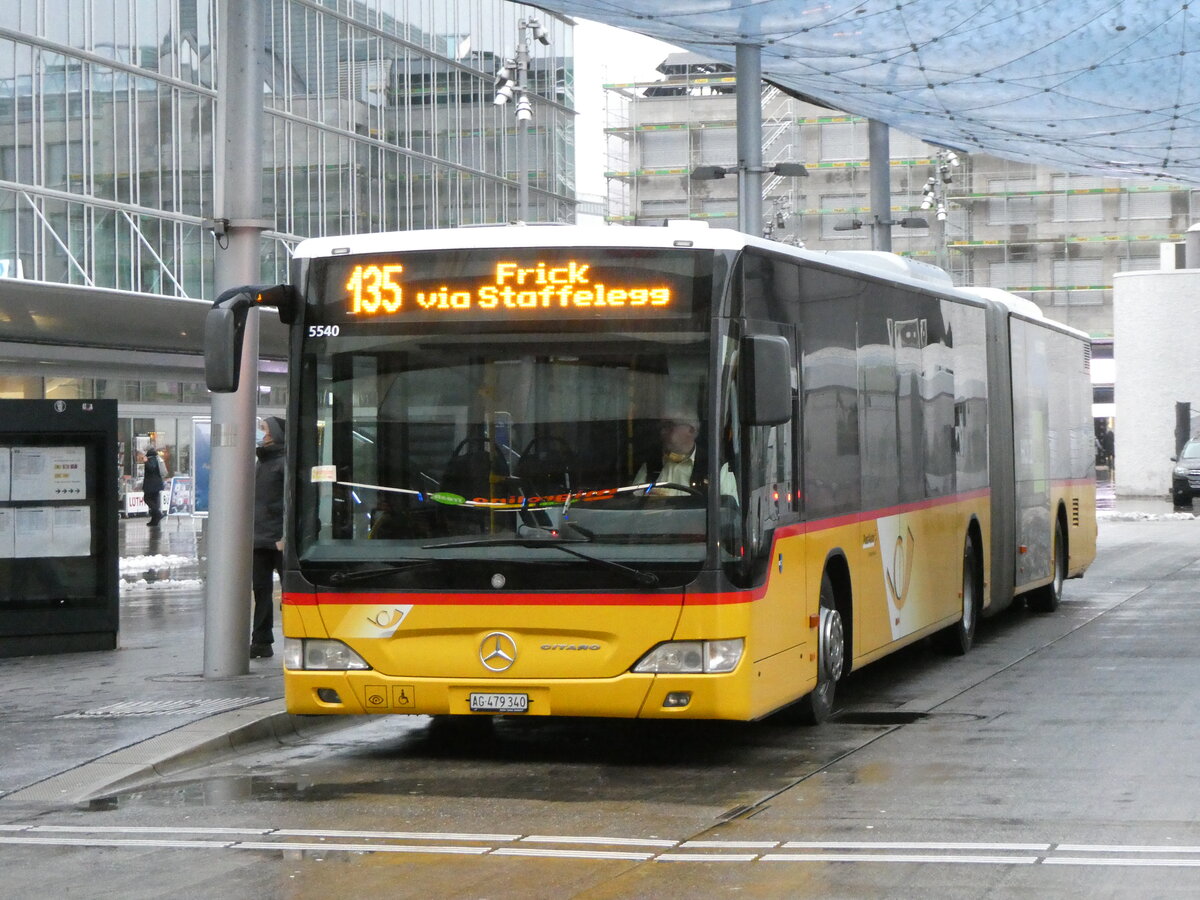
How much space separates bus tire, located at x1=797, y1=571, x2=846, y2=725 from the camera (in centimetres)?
1113

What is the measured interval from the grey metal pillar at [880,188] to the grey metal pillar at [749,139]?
395 centimetres

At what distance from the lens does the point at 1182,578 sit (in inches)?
938

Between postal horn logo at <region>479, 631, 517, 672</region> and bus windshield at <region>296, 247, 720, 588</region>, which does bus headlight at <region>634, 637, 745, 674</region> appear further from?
postal horn logo at <region>479, 631, 517, 672</region>

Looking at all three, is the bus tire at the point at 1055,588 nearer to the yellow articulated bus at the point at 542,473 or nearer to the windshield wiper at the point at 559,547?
the yellow articulated bus at the point at 542,473

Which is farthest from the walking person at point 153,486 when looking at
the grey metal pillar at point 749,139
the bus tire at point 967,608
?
the bus tire at point 967,608

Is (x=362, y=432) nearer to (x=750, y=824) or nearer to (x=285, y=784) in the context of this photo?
(x=285, y=784)

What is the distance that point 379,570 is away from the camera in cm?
986

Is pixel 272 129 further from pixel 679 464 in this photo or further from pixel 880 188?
pixel 679 464

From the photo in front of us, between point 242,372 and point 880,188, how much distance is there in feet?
55.8

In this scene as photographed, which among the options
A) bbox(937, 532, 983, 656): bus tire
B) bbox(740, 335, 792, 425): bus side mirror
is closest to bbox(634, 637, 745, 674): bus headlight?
bbox(740, 335, 792, 425): bus side mirror

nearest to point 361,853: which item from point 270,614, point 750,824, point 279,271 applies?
point 750,824

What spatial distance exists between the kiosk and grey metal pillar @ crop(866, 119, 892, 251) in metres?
14.5

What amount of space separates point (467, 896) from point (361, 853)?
40.6 inches

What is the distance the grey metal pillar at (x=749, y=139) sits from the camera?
23000mm
